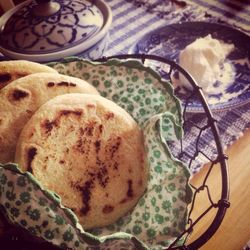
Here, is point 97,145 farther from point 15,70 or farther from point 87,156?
point 15,70

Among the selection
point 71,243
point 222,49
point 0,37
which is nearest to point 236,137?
point 222,49

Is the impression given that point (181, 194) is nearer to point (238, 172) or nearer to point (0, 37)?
point (238, 172)

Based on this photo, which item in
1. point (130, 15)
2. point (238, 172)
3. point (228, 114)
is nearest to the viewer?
point (238, 172)

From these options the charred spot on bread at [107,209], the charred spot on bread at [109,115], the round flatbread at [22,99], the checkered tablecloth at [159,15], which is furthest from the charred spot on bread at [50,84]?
the checkered tablecloth at [159,15]

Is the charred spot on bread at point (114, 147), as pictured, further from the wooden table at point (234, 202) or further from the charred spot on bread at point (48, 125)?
the wooden table at point (234, 202)

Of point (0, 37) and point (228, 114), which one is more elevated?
point (0, 37)

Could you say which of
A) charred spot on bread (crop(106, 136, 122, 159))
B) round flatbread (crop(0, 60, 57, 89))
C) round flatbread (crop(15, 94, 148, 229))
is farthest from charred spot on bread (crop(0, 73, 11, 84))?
charred spot on bread (crop(106, 136, 122, 159))

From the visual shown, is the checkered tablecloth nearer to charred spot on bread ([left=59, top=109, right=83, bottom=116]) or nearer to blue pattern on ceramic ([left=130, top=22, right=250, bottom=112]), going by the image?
blue pattern on ceramic ([left=130, top=22, right=250, bottom=112])
